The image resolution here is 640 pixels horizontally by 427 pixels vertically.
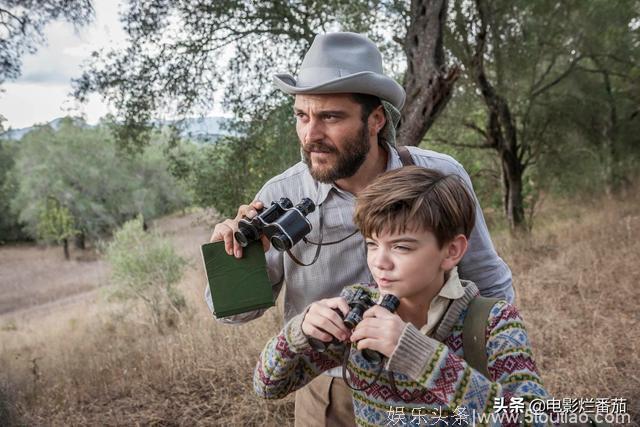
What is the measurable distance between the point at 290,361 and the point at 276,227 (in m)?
0.49

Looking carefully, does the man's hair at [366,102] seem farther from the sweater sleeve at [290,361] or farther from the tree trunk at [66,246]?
the tree trunk at [66,246]

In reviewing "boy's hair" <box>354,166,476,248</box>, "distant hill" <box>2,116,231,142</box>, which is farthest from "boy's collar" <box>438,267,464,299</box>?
"distant hill" <box>2,116,231,142</box>

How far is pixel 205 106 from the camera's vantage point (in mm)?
7449

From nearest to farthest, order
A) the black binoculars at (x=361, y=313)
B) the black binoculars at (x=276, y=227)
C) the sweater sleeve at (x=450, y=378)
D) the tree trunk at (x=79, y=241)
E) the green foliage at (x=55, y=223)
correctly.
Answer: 1. the sweater sleeve at (x=450, y=378)
2. the black binoculars at (x=361, y=313)
3. the black binoculars at (x=276, y=227)
4. the green foliage at (x=55, y=223)
5. the tree trunk at (x=79, y=241)

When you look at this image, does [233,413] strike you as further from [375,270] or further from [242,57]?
[242,57]

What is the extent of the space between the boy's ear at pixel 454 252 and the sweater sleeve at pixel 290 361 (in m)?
0.48

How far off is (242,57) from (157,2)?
4.43 feet

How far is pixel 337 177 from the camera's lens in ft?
7.13

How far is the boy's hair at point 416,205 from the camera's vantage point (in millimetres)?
1620

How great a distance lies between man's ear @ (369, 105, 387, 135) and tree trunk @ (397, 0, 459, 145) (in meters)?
3.02

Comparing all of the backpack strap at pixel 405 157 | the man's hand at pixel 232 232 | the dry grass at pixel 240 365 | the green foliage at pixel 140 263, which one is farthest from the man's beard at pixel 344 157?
the green foliage at pixel 140 263

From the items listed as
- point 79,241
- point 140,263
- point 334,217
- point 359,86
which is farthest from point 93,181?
point 359,86

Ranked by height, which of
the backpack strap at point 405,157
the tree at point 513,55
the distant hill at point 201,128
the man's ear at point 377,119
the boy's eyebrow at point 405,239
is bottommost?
the boy's eyebrow at point 405,239

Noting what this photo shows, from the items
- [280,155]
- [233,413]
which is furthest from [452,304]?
[280,155]
